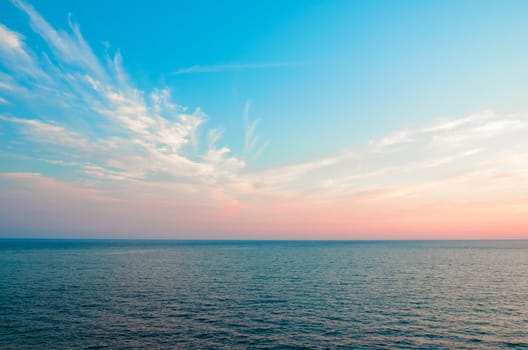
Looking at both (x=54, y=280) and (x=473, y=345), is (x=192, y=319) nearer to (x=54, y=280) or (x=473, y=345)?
(x=473, y=345)

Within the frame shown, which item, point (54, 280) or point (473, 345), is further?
point (54, 280)

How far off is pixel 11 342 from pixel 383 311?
142 feet

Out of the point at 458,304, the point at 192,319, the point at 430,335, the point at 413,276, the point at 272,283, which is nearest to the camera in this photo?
the point at 430,335

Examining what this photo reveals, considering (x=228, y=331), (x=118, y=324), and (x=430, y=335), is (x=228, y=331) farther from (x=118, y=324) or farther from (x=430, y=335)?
(x=430, y=335)

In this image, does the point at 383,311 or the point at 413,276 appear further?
the point at 413,276

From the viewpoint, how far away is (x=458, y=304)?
49.2 m

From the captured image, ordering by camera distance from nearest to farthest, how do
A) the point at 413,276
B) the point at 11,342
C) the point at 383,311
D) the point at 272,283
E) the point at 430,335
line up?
1. the point at 11,342
2. the point at 430,335
3. the point at 383,311
4. the point at 272,283
5. the point at 413,276

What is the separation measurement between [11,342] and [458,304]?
187ft

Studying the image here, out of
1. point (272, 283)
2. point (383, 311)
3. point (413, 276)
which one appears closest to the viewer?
point (383, 311)

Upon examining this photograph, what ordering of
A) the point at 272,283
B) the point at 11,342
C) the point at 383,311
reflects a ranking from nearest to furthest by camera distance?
1. the point at 11,342
2. the point at 383,311
3. the point at 272,283

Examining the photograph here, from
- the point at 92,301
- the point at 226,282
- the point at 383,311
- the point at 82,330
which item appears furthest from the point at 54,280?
the point at 383,311

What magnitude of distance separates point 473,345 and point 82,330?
41.4m

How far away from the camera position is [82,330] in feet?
120

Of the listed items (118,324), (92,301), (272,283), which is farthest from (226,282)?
(118,324)
